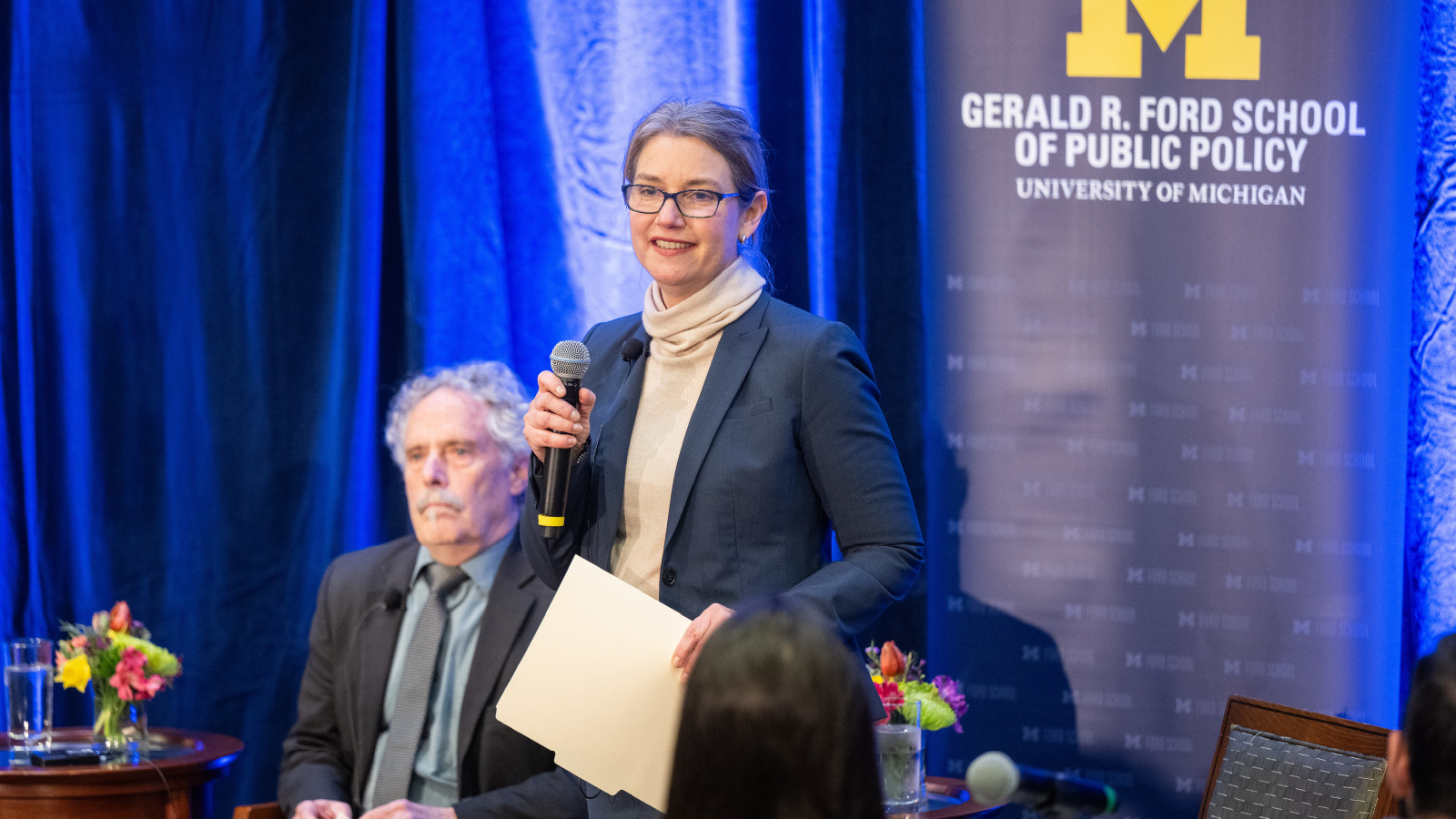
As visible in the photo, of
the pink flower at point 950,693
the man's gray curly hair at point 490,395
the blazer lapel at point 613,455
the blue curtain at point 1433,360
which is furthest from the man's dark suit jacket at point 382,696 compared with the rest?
the blue curtain at point 1433,360

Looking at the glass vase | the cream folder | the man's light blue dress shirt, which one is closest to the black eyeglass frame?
the cream folder

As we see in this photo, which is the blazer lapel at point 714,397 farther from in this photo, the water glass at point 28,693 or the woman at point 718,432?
the water glass at point 28,693

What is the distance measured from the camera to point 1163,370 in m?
3.21

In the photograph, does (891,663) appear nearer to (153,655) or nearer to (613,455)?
(613,455)

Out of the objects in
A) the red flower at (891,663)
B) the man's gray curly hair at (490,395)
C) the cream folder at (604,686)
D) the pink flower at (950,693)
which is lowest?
the pink flower at (950,693)

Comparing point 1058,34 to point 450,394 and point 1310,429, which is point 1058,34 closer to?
point 1310,429

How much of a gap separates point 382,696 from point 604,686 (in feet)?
4.36

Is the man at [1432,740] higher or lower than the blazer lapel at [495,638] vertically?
higher

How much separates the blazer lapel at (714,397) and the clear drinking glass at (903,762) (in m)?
0.89

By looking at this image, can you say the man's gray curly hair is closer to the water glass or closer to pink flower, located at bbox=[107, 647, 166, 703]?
pink flower, located at bbox=[107, 647, 166, 703]

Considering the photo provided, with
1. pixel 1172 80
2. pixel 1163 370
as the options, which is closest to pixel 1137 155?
pixel 1172 80

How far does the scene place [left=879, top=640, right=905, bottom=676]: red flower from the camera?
2.71m

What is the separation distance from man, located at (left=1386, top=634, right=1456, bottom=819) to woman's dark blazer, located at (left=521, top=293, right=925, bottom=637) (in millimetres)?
736

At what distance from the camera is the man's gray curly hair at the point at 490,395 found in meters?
3.26
